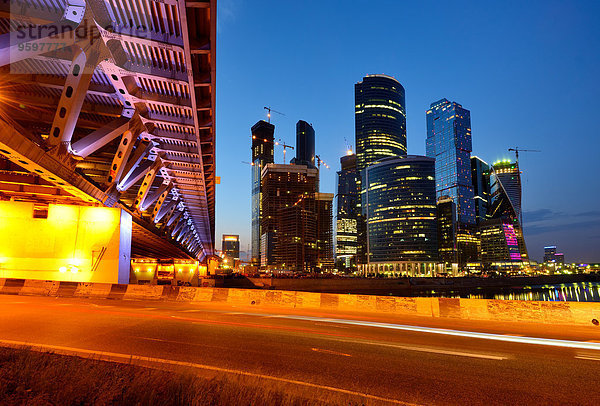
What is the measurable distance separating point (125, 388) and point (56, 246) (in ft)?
77.7

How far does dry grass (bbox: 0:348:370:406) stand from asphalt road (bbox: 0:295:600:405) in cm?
122

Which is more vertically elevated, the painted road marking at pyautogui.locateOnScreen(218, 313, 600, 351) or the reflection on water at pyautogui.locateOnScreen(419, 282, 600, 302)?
the painted road marking at pyautogui.locateOnScreen(218, 313, 600, 351)

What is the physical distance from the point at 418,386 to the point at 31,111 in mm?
24072

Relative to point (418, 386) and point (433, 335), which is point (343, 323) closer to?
point (433, 335)

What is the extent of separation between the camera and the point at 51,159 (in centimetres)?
1612

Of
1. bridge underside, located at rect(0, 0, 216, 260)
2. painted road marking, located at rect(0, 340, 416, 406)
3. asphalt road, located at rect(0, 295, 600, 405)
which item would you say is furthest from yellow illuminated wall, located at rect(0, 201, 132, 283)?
painted road marking, located at rect(0, 340, 416, 406)

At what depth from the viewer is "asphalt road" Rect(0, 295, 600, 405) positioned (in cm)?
630

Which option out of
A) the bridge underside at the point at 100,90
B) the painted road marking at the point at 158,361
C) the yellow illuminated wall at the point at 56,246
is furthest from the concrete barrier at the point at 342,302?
the painted road marking at the point at 158,361

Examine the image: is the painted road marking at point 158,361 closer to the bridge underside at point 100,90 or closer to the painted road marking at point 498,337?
the painted road marking at point 498,337

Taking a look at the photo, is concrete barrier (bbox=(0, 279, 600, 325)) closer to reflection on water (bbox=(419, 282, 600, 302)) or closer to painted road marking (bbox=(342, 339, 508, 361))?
painted road marking (bbox=(342, 339, 508, 361))

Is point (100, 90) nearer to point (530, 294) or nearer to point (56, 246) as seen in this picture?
point (56, 246)

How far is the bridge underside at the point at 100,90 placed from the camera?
39.2ft

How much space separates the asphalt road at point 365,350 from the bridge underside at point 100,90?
814 centimetres

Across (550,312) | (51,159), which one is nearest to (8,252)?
(51,159)
